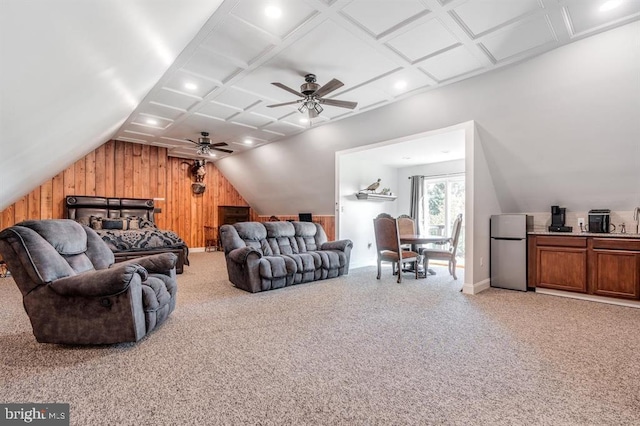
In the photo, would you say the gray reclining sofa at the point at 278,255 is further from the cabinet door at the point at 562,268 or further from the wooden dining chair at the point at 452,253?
the cabinet door at the point at 562,268

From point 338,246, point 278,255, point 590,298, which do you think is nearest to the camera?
point 590,298

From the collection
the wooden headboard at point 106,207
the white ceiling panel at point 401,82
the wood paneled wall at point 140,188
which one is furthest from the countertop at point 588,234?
the wood paneled wall at point 140,188

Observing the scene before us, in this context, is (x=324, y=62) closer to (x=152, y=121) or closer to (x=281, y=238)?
(x=281, y=238)

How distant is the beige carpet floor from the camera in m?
1.68

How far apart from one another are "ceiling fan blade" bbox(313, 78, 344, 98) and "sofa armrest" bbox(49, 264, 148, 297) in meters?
2.76

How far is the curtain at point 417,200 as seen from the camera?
24.7 ft

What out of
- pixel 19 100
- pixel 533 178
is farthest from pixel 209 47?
pixel 533 178

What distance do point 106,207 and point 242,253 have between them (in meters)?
5.11

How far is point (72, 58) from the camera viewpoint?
6.92ft

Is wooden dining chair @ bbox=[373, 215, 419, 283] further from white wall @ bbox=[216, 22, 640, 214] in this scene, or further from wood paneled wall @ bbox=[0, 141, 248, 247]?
wood paneled wall @ bbox=[0, 141, 248, 247]

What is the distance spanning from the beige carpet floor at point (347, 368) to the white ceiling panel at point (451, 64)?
2.86 meters

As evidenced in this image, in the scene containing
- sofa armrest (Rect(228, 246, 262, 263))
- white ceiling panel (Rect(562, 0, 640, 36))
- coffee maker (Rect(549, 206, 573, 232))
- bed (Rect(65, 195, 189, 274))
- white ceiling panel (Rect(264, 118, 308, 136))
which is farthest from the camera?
white ceiling panel (Rect(264, 118, 308, 136))

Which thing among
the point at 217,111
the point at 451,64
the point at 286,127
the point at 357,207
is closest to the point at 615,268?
the point at 451,64

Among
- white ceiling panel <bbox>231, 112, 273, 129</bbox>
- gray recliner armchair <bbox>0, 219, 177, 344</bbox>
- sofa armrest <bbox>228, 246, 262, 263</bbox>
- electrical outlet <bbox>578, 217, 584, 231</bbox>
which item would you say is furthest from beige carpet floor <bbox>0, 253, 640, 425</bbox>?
white ceiling panel <bbox>231, 112, 273, 129</bbox>
